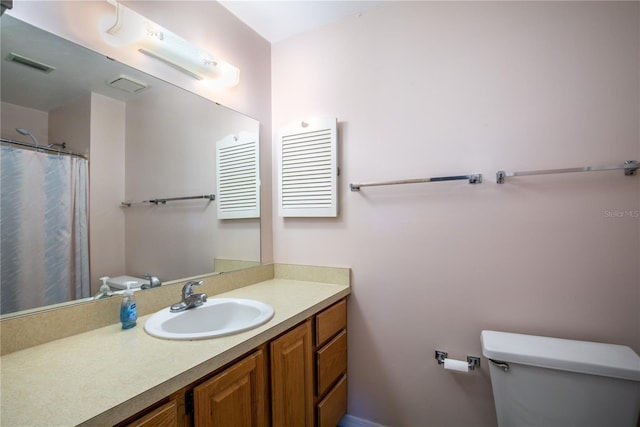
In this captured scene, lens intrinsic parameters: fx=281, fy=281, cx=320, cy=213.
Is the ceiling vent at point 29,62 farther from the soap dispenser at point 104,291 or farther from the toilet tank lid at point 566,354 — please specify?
the toilet tank lid at point 566,354

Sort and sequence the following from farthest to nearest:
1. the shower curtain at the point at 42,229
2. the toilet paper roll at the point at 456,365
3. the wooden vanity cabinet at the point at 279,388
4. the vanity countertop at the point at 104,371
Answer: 1. the toilet paper roll at the point at 456,365
2. the shower curtain at the point at 42,229
3. the wooden vanity cabinet at the point at 279,388
4. the vanity countertop at the point at 104,371

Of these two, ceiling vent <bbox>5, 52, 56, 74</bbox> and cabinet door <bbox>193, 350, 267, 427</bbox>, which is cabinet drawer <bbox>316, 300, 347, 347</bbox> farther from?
ceiling vent <bbox>5, 52, 56, 74</bbox>

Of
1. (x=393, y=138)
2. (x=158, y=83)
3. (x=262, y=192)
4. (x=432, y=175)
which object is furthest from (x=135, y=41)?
(x=432, y=175)

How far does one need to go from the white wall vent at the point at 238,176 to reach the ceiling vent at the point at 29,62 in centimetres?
71

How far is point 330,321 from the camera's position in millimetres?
1442

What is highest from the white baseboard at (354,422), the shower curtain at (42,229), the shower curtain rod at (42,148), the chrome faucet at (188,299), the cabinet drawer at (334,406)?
the shower curtain rod at (42,148)

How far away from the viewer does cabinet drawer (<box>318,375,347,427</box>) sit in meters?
1.35

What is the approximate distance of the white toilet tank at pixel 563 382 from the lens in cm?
98

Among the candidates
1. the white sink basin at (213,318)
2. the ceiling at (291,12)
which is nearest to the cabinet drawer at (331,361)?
→ the white sink basin at (213,318)

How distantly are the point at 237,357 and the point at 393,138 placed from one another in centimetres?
128

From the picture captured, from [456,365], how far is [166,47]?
196cm

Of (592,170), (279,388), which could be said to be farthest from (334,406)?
(592,170)

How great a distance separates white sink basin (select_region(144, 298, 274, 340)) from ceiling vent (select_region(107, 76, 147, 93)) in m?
0.93

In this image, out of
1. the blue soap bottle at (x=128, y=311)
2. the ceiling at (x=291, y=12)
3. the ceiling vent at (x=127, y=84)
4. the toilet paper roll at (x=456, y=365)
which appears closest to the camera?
the blue soap bottle at (x=128, y=311)
